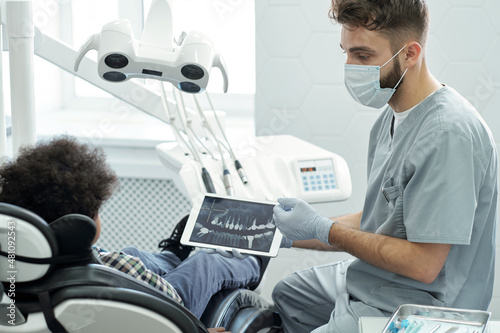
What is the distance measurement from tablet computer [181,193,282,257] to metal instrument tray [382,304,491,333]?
1.66ft

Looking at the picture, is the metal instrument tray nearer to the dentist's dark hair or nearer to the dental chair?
the dental chair

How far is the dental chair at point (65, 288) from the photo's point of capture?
100 centimetres

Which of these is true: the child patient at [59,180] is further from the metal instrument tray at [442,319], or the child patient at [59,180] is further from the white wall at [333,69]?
the white wall at [333,69]

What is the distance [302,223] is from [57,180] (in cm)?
71

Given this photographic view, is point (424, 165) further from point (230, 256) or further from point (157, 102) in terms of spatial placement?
point (157, 102)

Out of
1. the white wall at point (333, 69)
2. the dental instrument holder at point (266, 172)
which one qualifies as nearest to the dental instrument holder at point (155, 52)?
the dental instrument holder at point (266, 172)

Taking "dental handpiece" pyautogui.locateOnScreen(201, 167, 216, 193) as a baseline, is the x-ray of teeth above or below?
below

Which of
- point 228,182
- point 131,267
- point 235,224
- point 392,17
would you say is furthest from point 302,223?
point 392,17

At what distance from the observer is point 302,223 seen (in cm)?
163

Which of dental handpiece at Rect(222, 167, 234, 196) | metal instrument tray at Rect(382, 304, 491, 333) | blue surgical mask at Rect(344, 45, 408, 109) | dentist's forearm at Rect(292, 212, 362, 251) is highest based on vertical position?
blue surgical mask at Rect(344, 45, 408, 109)

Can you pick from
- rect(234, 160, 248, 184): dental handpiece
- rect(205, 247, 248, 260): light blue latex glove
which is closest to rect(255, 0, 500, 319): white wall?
rect(234, 160, 248, 184): dental handpiece

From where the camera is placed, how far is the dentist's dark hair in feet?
5.12

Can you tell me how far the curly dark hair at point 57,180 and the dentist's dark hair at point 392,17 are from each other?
753mm

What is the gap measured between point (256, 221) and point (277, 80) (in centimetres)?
86
